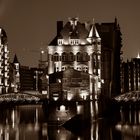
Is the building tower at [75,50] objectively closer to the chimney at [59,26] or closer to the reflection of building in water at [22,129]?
the chimney at [59,26]

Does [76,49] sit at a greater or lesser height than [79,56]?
greater

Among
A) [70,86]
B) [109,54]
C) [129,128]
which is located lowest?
[129,128]

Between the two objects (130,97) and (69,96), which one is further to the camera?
(130,97)

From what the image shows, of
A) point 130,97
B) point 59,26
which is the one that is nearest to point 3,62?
point 59,26

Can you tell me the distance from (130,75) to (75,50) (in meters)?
59.4

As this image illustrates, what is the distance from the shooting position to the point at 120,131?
5562 cm

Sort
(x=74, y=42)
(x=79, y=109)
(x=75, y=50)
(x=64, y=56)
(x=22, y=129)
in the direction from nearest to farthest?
(x=22, y=129)
(x=79, y=109)
(x=75, y=50)
(x=74, y=42)
(x=64, y=56)

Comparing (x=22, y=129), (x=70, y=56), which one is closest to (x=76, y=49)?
(x=70, y=56)

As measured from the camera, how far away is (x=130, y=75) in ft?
449

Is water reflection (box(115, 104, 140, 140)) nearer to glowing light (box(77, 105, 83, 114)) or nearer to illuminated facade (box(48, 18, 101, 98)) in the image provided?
glowing light (box(77, 105, 83, 114))

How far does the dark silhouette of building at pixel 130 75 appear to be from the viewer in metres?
131

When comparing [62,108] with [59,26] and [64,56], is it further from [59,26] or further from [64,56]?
[59,26]

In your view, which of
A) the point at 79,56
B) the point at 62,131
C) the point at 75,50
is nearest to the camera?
the point at 62,131

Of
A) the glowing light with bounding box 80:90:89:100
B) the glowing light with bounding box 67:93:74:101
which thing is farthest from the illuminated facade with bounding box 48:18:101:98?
the glowing light with bounding box 67:93:74:101
